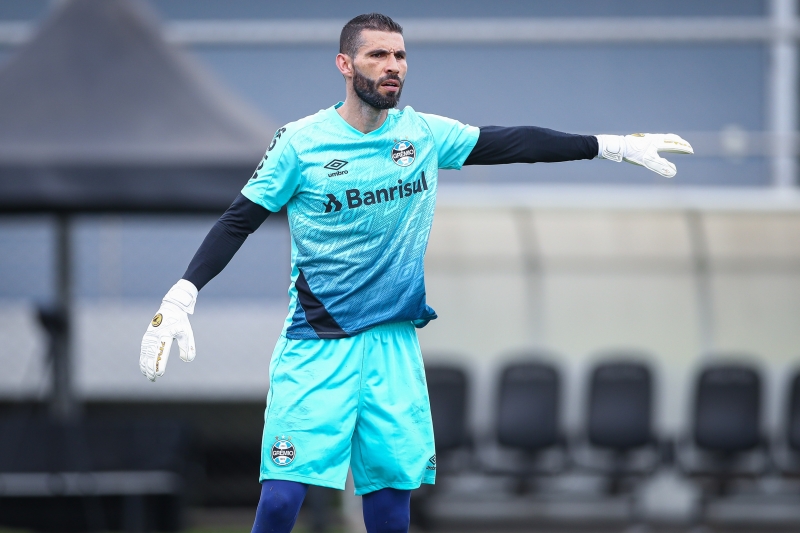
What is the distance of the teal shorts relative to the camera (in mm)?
3477

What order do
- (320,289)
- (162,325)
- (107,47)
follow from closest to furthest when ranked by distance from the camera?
1. (162,325)
2. (320,289)
3. (107,47)

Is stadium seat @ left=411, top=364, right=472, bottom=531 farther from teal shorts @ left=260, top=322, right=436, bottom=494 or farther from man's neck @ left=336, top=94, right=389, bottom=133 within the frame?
man's neck @ left=336, top=94, right=389, bottom=133

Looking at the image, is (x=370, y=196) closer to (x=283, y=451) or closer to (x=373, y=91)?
(x=373, y=91)

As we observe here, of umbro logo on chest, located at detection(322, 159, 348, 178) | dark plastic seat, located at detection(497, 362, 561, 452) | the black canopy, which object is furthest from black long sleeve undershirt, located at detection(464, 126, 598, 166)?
dark plastic seat, located at detection(497, 362, 561, 452)

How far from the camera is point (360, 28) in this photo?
355cm

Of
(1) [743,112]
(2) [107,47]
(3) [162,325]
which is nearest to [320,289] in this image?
(3) [162,325]

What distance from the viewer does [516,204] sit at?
8.95 m

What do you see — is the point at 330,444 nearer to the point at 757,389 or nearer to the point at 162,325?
the point at 162,325

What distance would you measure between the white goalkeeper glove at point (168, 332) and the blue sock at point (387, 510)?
761 mm

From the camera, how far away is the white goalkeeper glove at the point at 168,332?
10.9 ft

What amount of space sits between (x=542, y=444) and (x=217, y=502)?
292 cm

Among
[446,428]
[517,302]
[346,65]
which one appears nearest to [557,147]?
[346,65]

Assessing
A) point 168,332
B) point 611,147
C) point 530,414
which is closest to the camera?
point 168,332

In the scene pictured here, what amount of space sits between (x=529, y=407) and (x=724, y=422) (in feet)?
5.15
